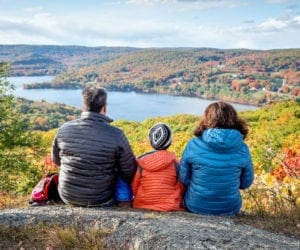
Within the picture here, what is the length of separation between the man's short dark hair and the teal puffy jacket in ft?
3.46

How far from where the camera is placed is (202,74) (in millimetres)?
153000

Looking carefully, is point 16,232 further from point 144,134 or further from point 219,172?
point 144,134

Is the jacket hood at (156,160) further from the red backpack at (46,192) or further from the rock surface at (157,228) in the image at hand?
the red backpack at (46,192)

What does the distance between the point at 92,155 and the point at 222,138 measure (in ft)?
4.55

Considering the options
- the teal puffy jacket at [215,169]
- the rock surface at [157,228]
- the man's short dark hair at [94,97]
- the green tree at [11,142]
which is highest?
the man's short dark hair at [94,97]

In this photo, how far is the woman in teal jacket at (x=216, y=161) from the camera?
18.1 ft

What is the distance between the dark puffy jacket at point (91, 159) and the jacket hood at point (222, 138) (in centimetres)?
87

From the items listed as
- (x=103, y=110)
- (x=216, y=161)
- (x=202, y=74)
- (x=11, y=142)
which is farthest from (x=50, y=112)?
(x=216, y=161)

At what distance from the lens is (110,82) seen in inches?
6024

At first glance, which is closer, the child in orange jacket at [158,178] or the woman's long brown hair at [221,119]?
the woman's long brown hair at [221,119]

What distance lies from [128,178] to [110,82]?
14824 cm

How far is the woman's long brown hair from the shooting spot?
5.53 metres

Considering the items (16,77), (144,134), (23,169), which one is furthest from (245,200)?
(16,77)

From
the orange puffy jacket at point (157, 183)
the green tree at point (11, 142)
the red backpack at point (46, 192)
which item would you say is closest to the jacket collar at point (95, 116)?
the orange puffy jacket at point (157, 183)
